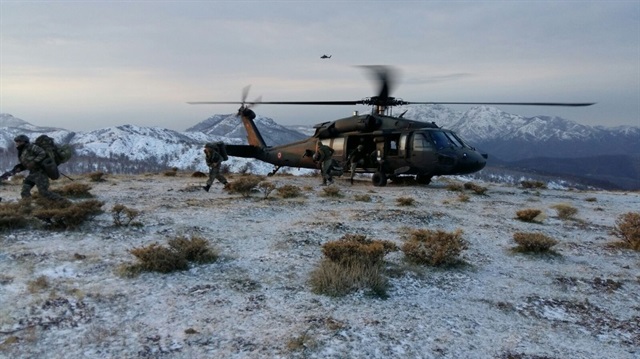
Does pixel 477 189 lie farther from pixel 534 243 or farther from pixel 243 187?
pixel 243 187

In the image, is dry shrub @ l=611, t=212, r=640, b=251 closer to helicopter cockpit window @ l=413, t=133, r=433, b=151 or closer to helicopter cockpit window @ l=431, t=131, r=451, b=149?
helicopter cockpit window @ l=431, t=131, r=451, b=149

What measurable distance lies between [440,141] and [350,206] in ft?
20.0

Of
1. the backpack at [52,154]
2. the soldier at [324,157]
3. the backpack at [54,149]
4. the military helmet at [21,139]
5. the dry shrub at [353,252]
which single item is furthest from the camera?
the soldier at [324,157]

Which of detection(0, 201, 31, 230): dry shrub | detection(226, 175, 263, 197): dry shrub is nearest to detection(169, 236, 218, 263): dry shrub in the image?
detection(0, 201, 31, 230): dry shrub

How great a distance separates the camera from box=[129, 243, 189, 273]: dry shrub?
655 cm

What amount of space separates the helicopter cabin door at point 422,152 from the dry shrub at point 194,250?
11765 mm

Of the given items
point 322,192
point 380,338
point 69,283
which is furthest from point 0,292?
point 322,192

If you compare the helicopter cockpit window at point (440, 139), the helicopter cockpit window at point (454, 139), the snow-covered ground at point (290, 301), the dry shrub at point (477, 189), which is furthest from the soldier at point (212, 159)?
the dry shrub at point (477, 189)

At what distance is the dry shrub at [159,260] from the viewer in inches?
258

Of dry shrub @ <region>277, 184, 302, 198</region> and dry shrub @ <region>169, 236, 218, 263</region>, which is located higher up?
dry shrub @ <region>169, 236, 218, 263</region>

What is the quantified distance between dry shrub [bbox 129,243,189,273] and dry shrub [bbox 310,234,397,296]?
2.05m

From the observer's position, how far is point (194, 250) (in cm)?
714

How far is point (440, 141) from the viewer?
17438 mm

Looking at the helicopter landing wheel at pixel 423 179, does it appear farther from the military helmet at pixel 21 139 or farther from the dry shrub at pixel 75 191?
the military helmet at pixel 21 139
